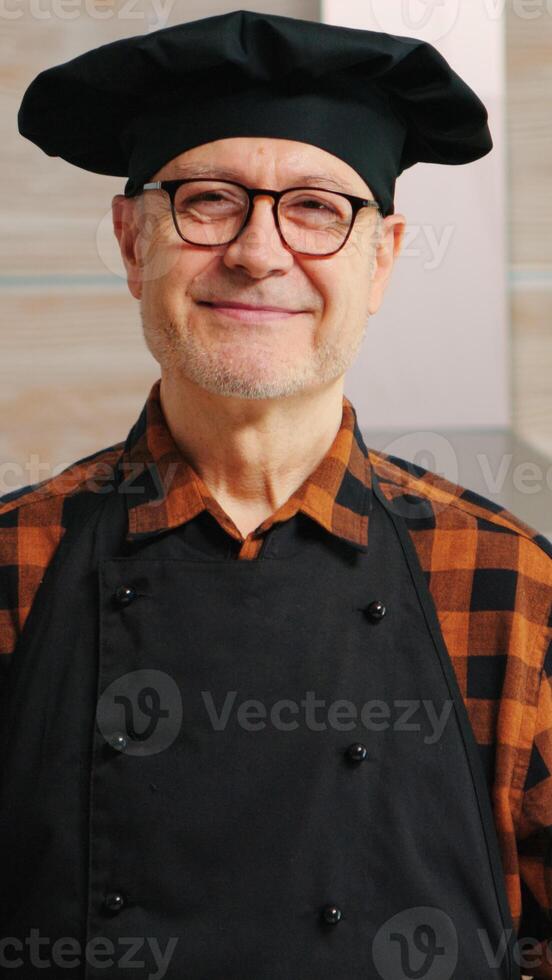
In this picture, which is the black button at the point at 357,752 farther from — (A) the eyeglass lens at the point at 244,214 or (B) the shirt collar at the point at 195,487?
(A) the eyeglass lens at the point at 244,214

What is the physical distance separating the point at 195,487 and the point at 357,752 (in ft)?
1.00

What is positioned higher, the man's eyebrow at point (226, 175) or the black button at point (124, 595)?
the man's eyebrow at point (226, 175)

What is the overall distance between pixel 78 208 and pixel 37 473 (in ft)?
1.39

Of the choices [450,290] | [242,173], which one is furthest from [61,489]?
[450,290]

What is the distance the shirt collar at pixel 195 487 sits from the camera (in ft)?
4.32

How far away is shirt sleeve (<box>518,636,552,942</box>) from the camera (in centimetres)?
130

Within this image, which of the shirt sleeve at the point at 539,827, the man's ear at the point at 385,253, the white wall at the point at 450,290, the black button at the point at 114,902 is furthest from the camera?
the white wall at the point at 450,290

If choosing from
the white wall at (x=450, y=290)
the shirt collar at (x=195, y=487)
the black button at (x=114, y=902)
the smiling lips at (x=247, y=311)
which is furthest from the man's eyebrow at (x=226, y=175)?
the white wall at (x=450, y=290)

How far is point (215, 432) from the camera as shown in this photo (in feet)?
4.41

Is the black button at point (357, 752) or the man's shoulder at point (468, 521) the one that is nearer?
the black button at point (357, 752)

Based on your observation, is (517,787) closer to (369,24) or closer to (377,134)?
(377,134)

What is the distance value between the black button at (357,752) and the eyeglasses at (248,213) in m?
0.47

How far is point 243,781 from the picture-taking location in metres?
1.22

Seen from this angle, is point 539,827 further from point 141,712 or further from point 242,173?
point 242,173
